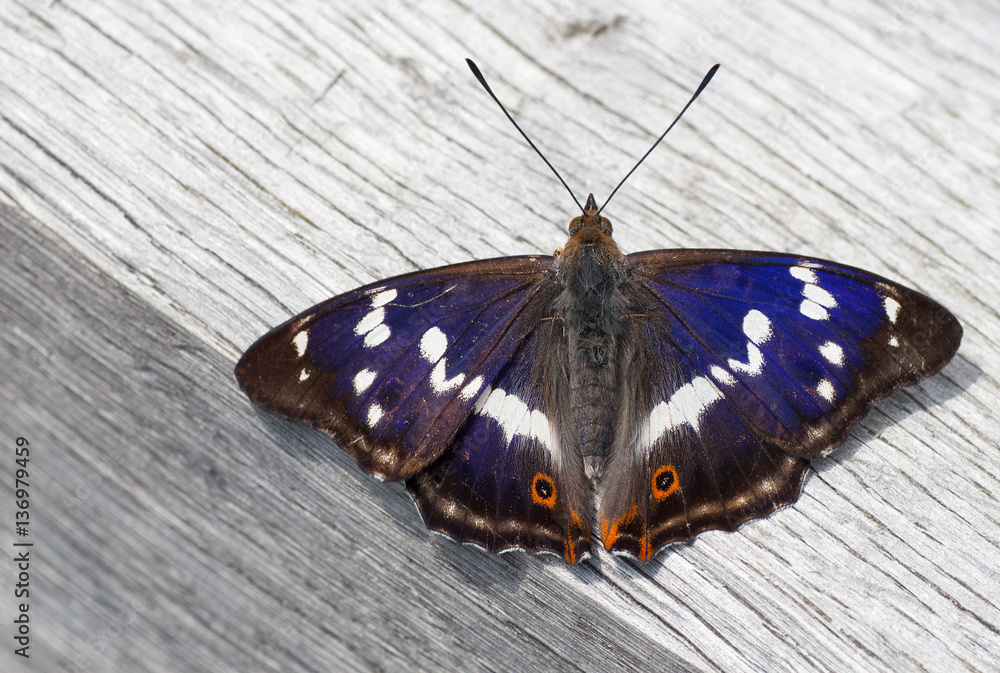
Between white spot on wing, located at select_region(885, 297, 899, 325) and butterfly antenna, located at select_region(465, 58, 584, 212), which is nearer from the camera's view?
white spot on wing, located at select_region(885, 297, 899, 325)

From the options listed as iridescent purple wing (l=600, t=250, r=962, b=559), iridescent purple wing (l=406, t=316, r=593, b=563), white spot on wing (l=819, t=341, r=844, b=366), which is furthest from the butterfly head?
white spot on wing (l=819, t=341, r=844, b=366)

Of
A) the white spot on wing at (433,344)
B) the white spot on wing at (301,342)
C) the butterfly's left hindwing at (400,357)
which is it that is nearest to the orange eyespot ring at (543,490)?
the butterfly's left hindwing at (400,357)

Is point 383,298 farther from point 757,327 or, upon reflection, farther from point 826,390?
point 826,390

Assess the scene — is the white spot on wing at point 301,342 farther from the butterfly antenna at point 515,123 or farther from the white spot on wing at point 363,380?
the butterfly antenna at point 515,123

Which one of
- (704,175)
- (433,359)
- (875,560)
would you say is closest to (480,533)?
(433,359)

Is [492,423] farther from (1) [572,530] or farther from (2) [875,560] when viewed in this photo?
(2) [875,560]

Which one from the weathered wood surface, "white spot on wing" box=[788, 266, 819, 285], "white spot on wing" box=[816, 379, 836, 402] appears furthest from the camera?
"white spot on wing" box=[788, 266, 819, 285]

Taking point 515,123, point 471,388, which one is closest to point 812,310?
point 471,388

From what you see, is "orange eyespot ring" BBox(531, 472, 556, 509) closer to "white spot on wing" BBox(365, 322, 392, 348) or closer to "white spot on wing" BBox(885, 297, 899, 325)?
"white spot on wing" BBox(365, 322, 392, 348)
